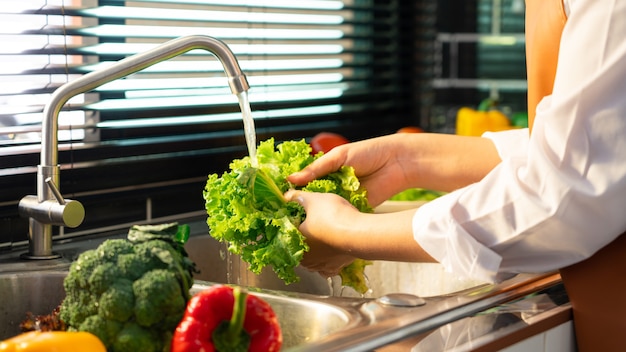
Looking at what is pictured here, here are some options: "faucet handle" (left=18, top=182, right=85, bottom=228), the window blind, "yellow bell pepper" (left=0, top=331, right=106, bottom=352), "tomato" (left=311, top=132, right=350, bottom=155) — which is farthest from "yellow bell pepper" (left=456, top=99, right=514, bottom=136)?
"yellow bell pepper" (left=0, top=331, right=106, bottom=352)

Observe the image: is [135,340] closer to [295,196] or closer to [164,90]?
[295,196]

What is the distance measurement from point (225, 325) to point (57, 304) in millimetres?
585

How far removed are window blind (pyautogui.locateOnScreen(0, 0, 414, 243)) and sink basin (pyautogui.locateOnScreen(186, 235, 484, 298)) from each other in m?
0.19

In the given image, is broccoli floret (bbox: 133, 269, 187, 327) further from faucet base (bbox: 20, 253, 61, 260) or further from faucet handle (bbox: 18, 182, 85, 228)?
faucet base (bbox: 20, 253, 61, 260)

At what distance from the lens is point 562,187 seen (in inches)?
54.6

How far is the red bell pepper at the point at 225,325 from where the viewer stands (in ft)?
3.55

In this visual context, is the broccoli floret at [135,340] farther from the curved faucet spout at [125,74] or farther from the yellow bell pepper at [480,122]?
the yellow bell pepper at [480,122]

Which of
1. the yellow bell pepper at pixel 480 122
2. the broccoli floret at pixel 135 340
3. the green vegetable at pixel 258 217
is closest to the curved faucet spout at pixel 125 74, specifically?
the green vegetable at pixel 258 217

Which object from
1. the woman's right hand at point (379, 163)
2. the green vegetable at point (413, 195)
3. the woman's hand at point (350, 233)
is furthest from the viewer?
the green vegetable at point (413, 195)

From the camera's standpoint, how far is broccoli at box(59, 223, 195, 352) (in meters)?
1.16

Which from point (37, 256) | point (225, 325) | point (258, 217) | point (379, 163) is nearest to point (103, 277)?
point (225, 325)

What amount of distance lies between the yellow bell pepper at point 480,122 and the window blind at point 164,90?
0.30 meters

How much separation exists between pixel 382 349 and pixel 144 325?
296mm

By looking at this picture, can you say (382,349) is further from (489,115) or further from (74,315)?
(489,115)
